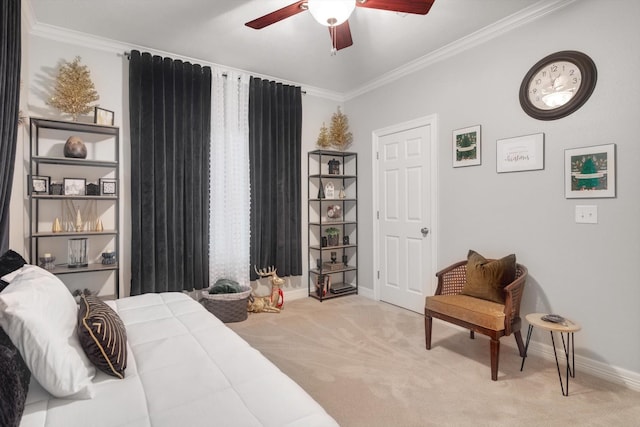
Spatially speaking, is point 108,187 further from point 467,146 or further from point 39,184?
point 467,146

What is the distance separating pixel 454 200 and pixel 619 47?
1.60 meters

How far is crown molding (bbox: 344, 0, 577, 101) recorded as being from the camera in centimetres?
254

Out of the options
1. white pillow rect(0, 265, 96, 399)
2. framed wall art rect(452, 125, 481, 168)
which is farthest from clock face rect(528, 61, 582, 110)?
white pillow rect(0, 265, 96, 399)

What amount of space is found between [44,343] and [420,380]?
2103 mm

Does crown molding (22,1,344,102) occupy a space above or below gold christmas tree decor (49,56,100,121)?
above

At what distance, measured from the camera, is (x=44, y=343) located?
3.63 feet

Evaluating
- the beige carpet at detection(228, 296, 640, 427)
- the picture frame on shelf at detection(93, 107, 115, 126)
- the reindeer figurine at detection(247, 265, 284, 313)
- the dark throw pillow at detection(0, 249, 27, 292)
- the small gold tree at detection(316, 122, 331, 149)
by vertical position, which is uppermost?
the small gold tree at detection(316, 122, 331, 149)

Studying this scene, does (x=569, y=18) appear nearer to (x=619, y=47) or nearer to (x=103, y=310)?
(x=619, y=47)

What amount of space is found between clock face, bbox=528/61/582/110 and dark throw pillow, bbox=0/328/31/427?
3397mm

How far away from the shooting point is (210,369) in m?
1.30

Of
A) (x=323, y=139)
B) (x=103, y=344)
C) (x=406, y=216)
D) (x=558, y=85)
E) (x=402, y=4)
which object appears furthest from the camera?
(x=323, y=139)

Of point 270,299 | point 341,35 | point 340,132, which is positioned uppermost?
point 341,35

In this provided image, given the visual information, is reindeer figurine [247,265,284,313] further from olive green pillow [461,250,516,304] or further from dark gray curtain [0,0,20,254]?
dark gray curtain [0,0,20,254]

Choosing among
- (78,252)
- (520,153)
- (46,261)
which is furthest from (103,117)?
(520,153)
